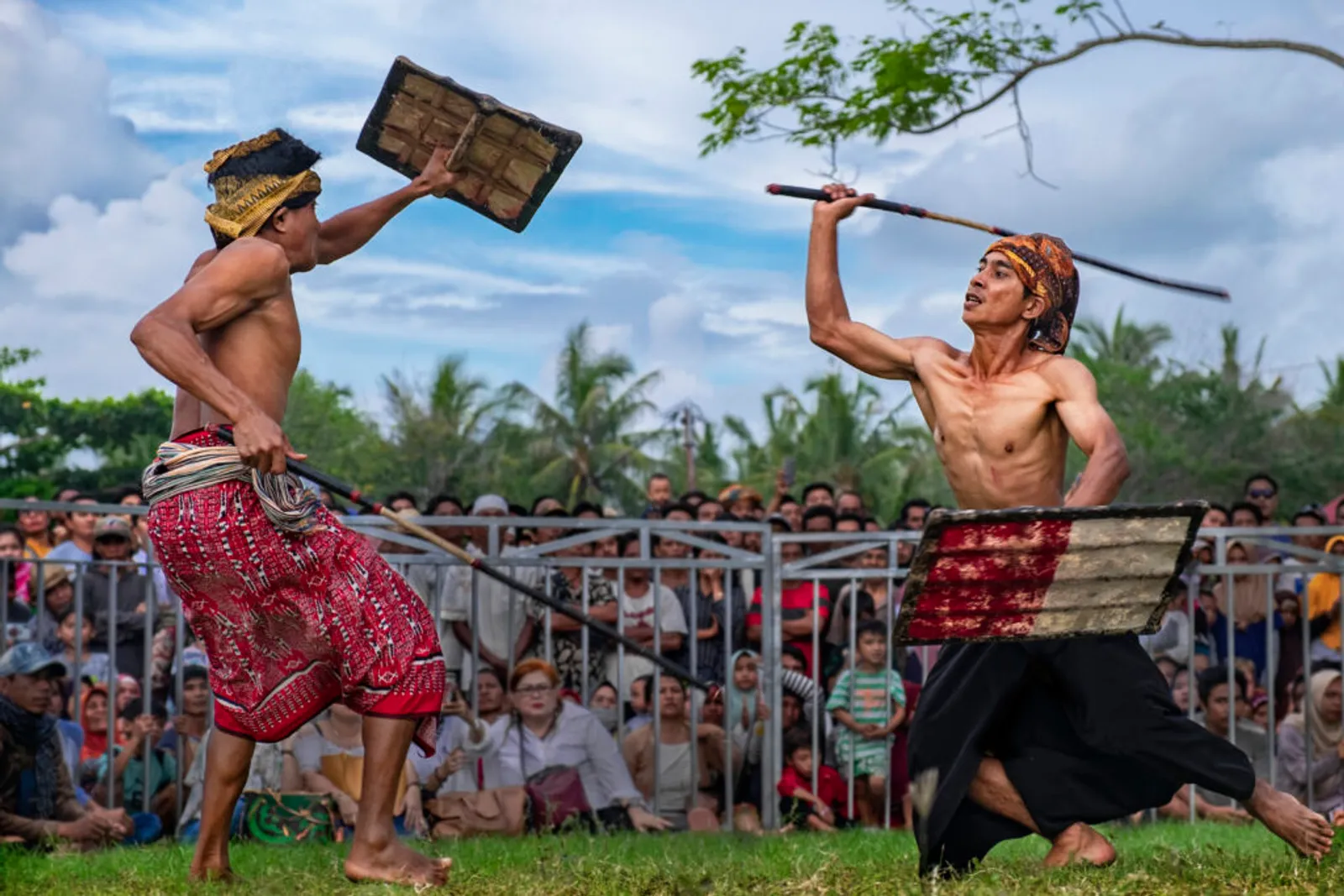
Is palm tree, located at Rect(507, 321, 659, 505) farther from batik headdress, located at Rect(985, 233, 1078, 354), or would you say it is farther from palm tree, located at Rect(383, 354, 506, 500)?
batik headdress, located at Rect(985, 233, 1078, 354)

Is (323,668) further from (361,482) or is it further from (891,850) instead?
(361,482)

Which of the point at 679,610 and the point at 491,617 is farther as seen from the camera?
the point at 679,610

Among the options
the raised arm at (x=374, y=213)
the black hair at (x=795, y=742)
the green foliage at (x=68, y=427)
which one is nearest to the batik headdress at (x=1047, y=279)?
the raised arm at (x=374, y=213)

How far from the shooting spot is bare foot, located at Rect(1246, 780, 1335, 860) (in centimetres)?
501

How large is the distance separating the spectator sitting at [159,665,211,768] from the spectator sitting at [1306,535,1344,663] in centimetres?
618

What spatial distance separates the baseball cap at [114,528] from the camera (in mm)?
8312

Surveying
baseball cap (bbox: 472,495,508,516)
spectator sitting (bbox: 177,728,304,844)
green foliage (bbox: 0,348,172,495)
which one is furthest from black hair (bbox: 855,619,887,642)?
green foliage (bbox: 0,348,172,495)

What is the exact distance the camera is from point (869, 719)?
907 cm

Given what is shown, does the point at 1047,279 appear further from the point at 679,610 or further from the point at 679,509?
the point at 679,509

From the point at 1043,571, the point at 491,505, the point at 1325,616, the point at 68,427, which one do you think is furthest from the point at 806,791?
the point at 68,427

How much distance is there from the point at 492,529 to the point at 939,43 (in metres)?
6.50

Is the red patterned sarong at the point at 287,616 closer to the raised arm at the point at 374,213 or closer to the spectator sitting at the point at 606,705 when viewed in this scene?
the raised arm at the point at 374,213

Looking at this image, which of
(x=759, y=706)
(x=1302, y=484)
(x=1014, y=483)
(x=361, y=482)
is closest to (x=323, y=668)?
(x=1014, y=483)

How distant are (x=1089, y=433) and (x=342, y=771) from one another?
4.61 m
